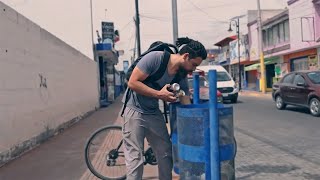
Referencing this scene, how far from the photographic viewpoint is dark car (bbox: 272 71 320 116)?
43.7 ft

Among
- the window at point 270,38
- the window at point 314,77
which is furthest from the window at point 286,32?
the window at point 314,77

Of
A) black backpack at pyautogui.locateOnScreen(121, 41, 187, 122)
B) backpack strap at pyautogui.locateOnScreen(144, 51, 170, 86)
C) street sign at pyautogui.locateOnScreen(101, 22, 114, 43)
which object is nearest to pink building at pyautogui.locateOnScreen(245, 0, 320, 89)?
street sign at pyautogui.locateOnScreen(101, 22, 114, 43)

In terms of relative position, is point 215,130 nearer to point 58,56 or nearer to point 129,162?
point 129,162

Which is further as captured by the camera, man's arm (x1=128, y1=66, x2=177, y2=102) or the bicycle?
the bicycle

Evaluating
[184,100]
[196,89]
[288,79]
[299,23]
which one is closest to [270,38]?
[299,23]

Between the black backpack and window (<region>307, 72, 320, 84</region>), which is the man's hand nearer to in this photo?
the black backpack

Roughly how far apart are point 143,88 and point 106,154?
→ 2013 millimetres

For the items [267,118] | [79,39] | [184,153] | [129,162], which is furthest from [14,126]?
[79,39]

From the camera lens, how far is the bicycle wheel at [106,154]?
17.5 ft

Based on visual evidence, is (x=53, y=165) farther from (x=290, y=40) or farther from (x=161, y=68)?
(x=290, y=40)

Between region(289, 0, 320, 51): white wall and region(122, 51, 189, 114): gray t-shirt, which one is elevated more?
region(289, 0, 320, 51): white wall

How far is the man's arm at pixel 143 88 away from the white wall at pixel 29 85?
11.7ft

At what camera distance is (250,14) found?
45.3m

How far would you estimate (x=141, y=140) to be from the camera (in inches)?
157
